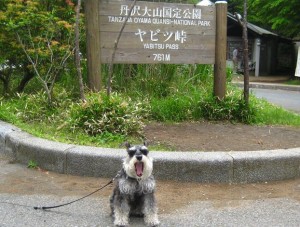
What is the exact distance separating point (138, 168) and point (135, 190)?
241mm

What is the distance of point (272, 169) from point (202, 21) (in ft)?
11.5

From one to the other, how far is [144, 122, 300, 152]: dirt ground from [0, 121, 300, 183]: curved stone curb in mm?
566

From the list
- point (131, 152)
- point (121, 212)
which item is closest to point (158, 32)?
point (131, 152)

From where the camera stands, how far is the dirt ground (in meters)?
5.43

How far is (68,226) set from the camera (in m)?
3.53

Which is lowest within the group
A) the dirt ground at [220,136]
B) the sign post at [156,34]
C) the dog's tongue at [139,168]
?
the dirt ground at [220,136]

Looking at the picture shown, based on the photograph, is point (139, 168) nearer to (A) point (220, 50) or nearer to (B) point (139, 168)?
(B) point (139, 168)

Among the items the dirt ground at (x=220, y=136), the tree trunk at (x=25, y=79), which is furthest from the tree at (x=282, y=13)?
the tree trunk at (x=25, y=79)

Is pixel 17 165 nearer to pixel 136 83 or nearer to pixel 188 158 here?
pixel 188 158

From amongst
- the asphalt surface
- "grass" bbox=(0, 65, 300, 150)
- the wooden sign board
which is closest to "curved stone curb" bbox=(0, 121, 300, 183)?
the asphalt surface

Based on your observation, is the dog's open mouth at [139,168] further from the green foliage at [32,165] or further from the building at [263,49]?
the building at [263,49]

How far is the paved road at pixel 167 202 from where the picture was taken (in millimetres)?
3660

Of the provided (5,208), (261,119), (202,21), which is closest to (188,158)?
(5,208)

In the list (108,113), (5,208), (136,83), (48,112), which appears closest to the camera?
(5,208)
